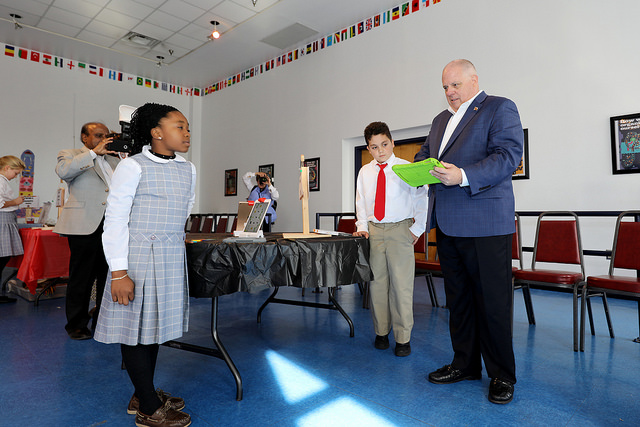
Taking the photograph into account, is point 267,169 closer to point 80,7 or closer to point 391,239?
point 80,7

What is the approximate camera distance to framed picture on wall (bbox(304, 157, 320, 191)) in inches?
261

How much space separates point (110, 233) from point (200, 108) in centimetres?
880

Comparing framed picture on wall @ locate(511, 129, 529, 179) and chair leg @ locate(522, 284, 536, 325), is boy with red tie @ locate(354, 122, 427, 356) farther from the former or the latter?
framed picture on wall @ locate(511, 129, 529, 179)

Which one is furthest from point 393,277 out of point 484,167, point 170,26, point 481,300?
point 170,26

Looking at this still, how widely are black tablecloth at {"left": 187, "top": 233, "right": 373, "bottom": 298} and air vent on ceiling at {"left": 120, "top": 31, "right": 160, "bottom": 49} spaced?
245 inches

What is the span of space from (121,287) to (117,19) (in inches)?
248

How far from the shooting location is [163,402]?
148 centimetres

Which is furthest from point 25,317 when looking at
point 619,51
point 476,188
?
point 619,51

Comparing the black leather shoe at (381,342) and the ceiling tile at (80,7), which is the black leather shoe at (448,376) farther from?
the ceiling tile at (80,7)

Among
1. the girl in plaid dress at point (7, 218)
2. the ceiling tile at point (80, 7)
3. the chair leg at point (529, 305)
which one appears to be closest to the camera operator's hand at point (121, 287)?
the chair leg at point (529, 305)

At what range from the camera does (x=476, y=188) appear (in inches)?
61.6

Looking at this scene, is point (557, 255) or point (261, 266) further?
point (557, 255)

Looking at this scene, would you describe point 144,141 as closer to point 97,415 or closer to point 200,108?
point 97,415

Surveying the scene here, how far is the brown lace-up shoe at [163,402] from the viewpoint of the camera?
1.50 m
